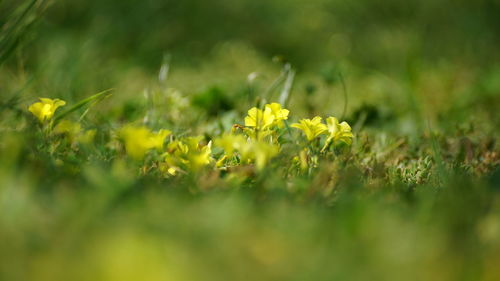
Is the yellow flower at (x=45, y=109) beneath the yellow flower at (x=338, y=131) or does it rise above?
above

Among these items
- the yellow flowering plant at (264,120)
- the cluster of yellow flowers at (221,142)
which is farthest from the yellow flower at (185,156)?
the yellow flowering plant at (264,120)

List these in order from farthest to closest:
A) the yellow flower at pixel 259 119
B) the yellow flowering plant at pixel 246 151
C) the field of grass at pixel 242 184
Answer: the yellow flower at pixel 259 119 < the yellow flowering plant at pixel 246 151 < the field of grass at pixel 242 184

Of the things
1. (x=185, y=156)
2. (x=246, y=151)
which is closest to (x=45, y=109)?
(x=185, y=156)

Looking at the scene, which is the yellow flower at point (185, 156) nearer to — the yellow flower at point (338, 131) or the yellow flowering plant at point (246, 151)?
the yellow flowering plant at point (246, 151)

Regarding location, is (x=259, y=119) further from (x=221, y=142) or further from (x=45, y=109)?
(x=45, y=109)

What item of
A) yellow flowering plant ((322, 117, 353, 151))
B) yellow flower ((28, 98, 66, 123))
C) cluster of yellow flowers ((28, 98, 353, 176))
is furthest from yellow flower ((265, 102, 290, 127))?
yellow flower ((28, 98, 66, 123))

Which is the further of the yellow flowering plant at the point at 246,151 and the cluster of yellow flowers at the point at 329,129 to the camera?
the cluster of yellow flowers at the point at 329,129

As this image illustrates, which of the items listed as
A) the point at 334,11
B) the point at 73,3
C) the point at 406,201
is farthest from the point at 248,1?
the point at 406,201
